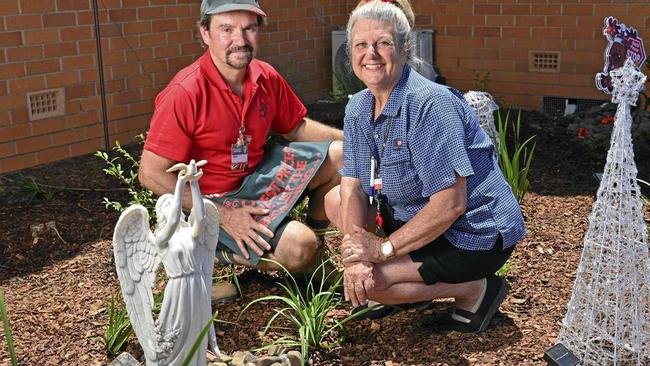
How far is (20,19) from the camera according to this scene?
17.9ft

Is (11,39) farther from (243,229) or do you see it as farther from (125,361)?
(125,361)

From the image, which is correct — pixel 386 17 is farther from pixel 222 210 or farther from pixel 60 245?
pixel 60 245

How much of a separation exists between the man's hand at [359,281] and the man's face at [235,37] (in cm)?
104

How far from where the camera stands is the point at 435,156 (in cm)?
305

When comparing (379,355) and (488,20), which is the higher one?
(488,20)

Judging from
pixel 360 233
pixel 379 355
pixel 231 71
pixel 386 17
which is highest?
pixel 386 17

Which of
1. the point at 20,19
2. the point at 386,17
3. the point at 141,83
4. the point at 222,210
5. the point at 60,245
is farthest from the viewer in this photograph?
the point at 141,83

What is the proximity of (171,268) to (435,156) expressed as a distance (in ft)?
3.53

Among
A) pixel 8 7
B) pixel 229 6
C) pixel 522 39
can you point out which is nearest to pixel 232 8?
pixel 229 6

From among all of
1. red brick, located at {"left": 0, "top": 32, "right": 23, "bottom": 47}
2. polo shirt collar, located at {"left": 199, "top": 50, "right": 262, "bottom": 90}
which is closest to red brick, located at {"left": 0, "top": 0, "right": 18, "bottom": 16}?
red brick, located at {"left": 0, "top": 32, "right": 23, "bottom": 47}

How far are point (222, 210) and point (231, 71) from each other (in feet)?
1.99

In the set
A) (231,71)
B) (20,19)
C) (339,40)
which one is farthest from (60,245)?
(339,40)

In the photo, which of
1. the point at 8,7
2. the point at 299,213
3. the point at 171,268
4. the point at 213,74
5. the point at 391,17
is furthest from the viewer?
the point at 8,7

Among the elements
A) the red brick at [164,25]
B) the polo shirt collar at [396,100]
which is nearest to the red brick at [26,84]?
the red brick at [164,25]
